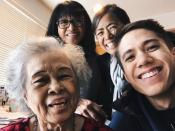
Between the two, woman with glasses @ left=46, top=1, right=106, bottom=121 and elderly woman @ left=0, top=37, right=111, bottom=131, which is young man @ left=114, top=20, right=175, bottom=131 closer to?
elderly woman @ left=0, top=37, right=111, bottom=131

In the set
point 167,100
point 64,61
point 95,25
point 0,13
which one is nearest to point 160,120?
point 167,100

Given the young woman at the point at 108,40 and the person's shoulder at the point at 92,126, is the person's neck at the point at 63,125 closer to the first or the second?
the person's shoulder at the point at 92,126

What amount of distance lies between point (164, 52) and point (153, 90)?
0.54 feet

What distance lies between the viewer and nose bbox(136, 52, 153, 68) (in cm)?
120

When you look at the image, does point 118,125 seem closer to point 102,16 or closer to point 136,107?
point 136,107

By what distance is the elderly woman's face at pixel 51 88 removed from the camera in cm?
114

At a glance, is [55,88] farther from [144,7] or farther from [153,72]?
[144,7]

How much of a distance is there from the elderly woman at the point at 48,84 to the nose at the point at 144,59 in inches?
10.2

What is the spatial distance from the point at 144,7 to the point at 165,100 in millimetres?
3799

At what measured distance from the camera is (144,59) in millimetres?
1195

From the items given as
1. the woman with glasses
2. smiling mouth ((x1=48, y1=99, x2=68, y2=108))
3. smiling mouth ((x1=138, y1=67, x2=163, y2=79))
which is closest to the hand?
smiling mouth ((x1=48, y1=99, x2=68, y2=108))

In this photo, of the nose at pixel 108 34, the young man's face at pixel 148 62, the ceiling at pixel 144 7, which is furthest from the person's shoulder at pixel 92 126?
the ceiling at pixel 144 7

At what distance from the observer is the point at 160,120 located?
4.08 feet

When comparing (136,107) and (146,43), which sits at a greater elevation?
(146,43)
